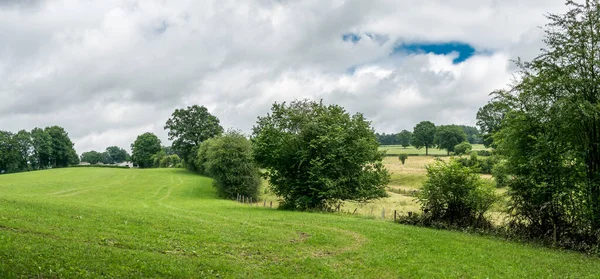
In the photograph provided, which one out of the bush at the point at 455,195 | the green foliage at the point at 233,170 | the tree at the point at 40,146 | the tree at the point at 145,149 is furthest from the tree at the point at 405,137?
the bush at the point at 455,195

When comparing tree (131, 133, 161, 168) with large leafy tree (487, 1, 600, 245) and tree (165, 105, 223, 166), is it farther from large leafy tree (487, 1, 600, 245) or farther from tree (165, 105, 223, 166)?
large leafy tree (487, 1, 600, 245)

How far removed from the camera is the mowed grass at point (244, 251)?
12.5 metres

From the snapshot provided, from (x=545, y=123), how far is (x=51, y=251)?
79.5 feet

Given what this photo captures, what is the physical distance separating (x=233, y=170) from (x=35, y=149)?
303 feet

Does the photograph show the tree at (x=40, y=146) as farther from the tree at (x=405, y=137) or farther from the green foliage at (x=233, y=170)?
the tree at (x=405, y=137)

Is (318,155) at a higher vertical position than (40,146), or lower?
lower

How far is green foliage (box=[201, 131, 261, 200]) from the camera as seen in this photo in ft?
184

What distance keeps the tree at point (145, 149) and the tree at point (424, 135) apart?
94.1m

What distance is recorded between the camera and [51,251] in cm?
1278

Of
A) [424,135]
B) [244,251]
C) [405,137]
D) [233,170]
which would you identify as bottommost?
[244,251]

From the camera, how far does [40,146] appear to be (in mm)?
116188

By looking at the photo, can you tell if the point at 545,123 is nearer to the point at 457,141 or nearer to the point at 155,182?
the point at 155,182

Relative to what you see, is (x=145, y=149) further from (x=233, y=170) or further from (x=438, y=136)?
(x=438, y=136)

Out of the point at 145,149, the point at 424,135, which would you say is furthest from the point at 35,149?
the point at 424,135
